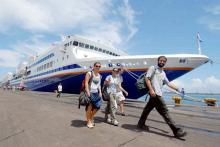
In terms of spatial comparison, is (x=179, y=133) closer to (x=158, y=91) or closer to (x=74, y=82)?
(x=158, y=91)

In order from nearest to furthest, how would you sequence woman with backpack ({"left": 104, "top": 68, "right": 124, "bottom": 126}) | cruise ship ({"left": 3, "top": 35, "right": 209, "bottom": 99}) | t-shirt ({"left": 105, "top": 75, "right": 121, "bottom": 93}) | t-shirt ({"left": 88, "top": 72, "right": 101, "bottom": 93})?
t-shirt ({"left": 88, "top": 72, "right": 101, "bottom": 93})
woman with backpack ({"left": 104, "top": 68, "right": 124, "bottom": 126})
t-shirt ({"left": 105, "top": 75, "right": 121, "bottom": 93})
cruise ship ({"left": 3, "top": 35, "right": 209, "bottom": 99})

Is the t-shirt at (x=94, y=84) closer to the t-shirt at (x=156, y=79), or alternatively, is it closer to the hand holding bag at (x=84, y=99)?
the hand holding bag at (x=84, y=99)

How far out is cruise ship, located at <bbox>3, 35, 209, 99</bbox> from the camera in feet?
49.1

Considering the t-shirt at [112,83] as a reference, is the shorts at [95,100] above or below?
below

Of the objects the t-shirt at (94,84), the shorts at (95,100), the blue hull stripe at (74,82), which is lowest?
the shorts at (95,100)

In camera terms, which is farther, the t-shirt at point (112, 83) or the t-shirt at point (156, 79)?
the t-shirt at point (112, 83)

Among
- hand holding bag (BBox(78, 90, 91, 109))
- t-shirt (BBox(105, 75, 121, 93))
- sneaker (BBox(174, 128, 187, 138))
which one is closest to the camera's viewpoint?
sneaker (BBox(174, 128, 187, 138))

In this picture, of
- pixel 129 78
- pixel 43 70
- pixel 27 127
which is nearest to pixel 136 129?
pixel 27 127

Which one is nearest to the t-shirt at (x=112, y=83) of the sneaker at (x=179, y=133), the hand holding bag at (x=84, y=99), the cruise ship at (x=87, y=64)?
the hand holding bag at (x=84, y=99)

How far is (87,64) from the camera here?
1889 cm

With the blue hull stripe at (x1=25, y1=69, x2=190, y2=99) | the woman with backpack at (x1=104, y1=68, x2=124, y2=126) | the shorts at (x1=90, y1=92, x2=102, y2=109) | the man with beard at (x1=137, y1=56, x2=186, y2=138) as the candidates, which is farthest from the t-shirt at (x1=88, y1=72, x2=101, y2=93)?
the blue hull stripe at (x1=25, y1=69, x2=190, y2=99)

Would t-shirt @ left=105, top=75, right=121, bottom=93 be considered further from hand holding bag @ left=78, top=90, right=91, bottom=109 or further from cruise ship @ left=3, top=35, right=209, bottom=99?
cruise ship @ left=3, top=35, right=209, bottom=99

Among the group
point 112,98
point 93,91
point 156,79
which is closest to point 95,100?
point 93,91

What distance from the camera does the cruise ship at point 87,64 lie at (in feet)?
49.1
